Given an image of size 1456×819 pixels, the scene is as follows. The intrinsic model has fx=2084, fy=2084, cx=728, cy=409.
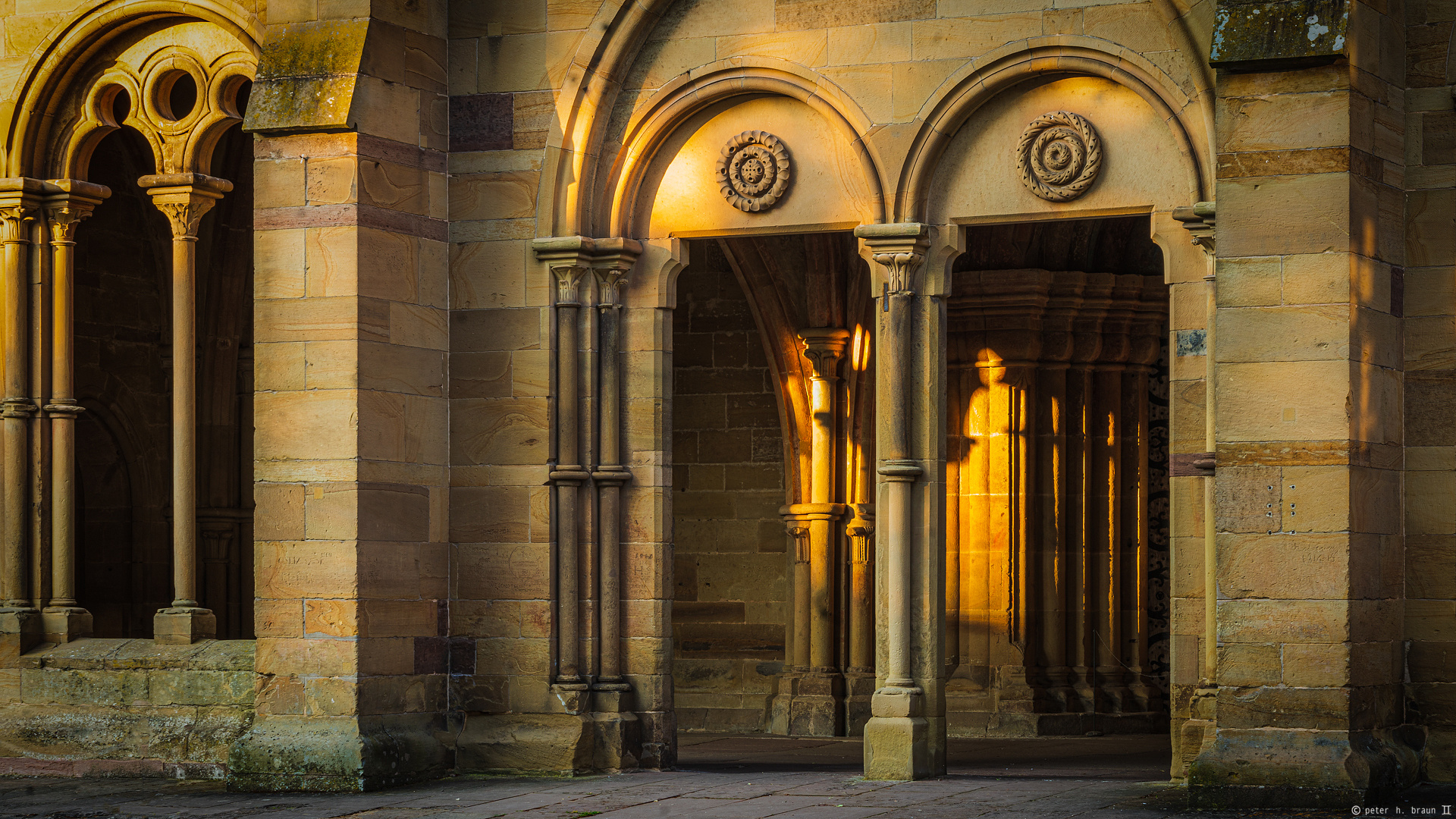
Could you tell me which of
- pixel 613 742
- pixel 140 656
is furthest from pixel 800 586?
pixel 140 656

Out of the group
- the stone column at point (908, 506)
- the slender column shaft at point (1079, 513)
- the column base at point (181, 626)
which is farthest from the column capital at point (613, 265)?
the slender column shaft at point (1079, 513)

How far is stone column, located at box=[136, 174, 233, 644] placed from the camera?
10.5m

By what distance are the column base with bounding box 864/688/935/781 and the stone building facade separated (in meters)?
0.02

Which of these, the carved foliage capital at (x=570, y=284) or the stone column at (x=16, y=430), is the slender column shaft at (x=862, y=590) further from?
the stone column at (x=16, y=430)

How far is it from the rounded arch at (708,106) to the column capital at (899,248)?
12 cm

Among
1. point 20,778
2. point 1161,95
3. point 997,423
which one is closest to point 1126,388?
point 997,423

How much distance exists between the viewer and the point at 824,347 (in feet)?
46.2

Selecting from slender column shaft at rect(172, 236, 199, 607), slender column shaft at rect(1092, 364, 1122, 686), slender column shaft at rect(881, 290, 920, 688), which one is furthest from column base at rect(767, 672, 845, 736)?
slender column shaft at rect(172, 236, 199, 607)

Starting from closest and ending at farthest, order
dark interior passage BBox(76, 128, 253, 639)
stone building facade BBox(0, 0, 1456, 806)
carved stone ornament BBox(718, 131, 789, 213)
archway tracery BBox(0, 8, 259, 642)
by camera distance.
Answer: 1. stone building facade BBox(0, 0, 1456, 806)
2. carved stone ornament BBox(718, 131, 789, 213)
3. archway tracery BBox(0, 8, 259, 642)
4. dark interior passage BBox(76, 128, 253, 639)

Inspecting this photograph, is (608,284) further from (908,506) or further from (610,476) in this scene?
(908,506)

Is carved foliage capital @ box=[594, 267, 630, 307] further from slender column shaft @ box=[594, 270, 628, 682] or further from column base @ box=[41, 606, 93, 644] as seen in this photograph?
column base @ box=[41, 606, 93, 644]

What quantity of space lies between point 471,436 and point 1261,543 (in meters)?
3.97

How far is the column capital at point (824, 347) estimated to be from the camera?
14070 millimetres

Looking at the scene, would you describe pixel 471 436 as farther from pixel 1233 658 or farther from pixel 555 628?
pixel 1233 658
